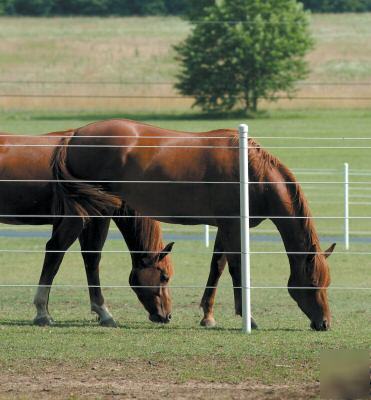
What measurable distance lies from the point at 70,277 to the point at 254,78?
146ft

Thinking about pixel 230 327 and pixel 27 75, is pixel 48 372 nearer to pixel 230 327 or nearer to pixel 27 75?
pixel 230 327

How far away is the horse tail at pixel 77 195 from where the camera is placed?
32.1 feet

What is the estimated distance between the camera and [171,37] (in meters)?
73.5

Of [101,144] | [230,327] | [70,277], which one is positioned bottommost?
[70,277]

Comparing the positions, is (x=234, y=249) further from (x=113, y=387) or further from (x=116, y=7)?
(x=116, y=7)

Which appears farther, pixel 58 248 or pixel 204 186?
pixel 58 248

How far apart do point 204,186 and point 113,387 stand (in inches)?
129

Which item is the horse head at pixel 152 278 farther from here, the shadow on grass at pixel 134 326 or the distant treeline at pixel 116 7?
the distant treeline at pixel 116 7

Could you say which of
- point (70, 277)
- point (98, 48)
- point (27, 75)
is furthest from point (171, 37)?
point (70, 277)

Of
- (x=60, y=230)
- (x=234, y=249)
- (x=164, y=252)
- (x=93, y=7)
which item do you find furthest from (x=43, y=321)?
(x=93, y=7)

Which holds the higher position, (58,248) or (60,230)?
(60,230)

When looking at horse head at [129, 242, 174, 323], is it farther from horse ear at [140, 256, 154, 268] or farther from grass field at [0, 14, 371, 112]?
grass field at [0, 14, 371, 112]

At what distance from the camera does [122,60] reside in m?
67.1

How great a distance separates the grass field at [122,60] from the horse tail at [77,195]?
44814 millimetres
